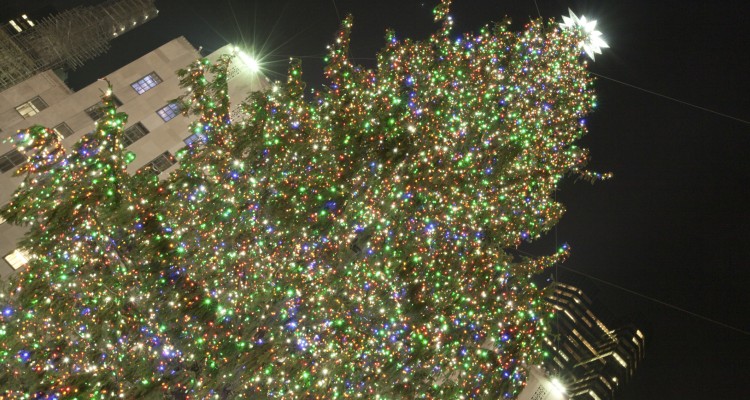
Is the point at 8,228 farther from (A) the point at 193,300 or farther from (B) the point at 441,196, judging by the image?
(B) the point at 441,196

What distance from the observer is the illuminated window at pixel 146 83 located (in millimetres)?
21766

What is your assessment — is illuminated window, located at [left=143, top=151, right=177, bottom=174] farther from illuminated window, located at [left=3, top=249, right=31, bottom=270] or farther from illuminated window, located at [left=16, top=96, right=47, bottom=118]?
illuminated window, located at [left=3, top=249, right=31, bottom=270]

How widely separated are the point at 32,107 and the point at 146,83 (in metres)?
5.00

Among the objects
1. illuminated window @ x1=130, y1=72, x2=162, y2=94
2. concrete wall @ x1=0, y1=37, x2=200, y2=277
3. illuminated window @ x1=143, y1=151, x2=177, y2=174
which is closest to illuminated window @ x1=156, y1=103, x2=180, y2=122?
concrete wall @ x1=0, y1=37, x2=200, y2=277

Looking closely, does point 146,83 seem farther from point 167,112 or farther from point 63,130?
point 63,130

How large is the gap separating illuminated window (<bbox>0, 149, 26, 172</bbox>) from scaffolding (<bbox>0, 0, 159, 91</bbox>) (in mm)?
7337

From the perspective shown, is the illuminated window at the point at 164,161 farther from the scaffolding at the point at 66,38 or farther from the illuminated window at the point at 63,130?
the scaffolding at the point at 66,38

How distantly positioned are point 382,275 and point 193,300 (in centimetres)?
300

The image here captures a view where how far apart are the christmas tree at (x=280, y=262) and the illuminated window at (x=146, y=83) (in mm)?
15593

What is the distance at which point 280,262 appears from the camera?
7.63m

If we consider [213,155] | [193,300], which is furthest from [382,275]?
[213,155]

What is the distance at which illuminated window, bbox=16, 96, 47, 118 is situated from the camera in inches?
794

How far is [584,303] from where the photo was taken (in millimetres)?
71000

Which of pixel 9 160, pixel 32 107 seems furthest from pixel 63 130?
pixel 9 160
